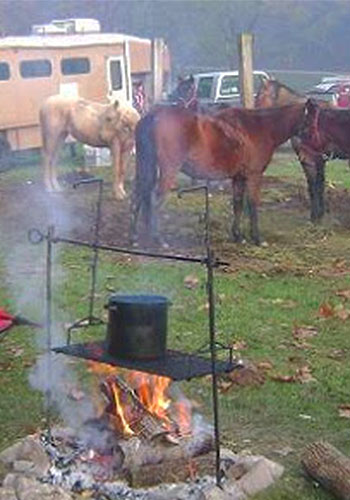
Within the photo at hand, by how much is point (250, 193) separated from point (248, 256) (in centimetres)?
127

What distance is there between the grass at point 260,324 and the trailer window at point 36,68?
938 centimetres

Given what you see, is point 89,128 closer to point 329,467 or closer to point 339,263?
point 339,263

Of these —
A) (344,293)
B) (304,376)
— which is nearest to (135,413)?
(304,376)

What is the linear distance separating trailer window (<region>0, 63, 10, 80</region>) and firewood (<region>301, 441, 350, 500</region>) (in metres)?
18.7

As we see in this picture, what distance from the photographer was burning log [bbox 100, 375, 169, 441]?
6.23 metres

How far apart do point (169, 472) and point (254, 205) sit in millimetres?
7839

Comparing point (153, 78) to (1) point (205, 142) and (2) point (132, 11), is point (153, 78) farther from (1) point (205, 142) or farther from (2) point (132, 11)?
(2) point (132, 11)

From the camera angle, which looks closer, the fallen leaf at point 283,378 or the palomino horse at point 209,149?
the fallen leaf at point 283,378

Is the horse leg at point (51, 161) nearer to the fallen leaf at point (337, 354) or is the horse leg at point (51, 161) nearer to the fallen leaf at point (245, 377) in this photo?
the fallen leaf at point (337, 354)

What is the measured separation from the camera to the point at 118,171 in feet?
56.3

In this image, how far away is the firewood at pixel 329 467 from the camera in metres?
5.83

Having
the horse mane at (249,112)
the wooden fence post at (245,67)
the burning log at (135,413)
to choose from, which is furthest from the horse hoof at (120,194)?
the burning log at (135,413)

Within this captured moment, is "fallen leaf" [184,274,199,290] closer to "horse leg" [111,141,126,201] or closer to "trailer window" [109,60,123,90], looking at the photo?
"horse leg" [111,141,126,201]

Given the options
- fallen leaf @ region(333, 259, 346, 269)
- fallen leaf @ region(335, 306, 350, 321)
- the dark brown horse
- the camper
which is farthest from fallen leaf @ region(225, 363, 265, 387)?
the camper
